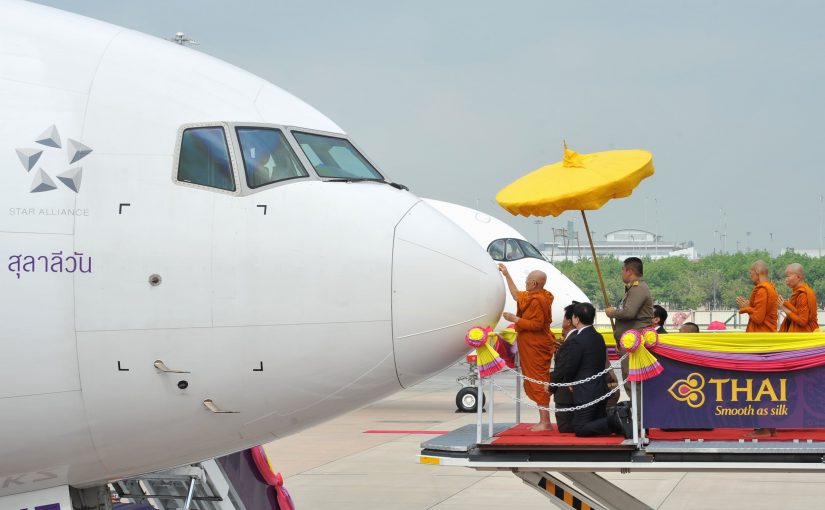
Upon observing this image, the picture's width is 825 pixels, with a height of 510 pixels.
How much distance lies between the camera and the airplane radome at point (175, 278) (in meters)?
7.00

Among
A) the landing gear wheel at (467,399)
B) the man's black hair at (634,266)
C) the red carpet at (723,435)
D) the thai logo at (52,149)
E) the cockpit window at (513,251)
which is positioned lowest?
the landing gear wheel at (467,399)

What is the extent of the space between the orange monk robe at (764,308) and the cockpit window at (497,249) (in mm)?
14890

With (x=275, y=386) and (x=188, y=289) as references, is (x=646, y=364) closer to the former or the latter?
(x=275, y=386)

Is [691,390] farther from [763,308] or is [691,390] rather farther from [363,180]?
[363,180]

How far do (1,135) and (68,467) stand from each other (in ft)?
6.94

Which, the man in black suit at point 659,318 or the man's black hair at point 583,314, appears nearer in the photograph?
the man's black hair at point 583,314

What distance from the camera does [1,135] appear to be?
706cm

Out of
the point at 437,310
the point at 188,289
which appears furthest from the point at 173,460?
the point at 437,310

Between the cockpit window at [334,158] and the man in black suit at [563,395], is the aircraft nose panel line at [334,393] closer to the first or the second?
the cockpit window at [334,158]

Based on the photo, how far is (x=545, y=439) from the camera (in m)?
9.66

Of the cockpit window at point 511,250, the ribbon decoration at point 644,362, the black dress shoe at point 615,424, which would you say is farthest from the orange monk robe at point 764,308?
the cockpit window at point 511,250

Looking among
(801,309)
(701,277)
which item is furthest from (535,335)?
(701,277)

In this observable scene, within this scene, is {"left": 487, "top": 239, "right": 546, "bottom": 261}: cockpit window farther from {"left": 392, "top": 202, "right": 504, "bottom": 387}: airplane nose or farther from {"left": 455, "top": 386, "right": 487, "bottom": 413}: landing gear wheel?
{"left": 392, "top": 202, "right": 504, "bottom": 387}: airplane nose

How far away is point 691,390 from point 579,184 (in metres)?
2.01
